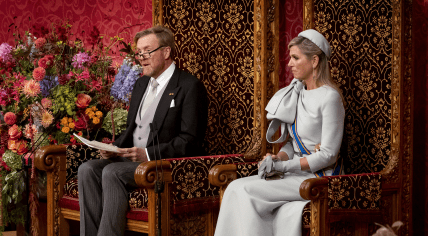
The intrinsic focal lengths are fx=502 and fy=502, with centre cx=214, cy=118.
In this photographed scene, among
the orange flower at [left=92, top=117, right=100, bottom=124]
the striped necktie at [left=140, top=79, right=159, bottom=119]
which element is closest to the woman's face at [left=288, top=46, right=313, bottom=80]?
the striped necktie at [left=140, top=79, right=159, bottom=119]

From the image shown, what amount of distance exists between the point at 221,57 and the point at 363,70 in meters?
1.00

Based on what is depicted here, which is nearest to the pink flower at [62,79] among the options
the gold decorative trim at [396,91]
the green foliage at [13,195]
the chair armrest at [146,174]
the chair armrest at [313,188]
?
the green foliage at [13,195]

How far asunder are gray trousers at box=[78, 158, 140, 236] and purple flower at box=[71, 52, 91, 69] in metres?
0.78

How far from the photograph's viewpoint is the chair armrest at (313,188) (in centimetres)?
225

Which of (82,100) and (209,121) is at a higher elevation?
(82,100)

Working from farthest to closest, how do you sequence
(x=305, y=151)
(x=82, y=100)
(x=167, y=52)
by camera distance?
(x=82, y=100) → (x=167, y=52) → (x=305, y=151)

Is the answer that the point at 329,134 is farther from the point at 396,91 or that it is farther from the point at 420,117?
the point at 420,117

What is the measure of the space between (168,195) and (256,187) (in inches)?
21.7

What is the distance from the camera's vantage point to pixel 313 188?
2271mm

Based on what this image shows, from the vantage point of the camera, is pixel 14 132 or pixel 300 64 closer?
pixel 300 64

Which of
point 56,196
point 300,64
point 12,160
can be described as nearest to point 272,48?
point 300,64

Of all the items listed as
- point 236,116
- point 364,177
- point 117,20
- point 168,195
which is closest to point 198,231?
point 168,195

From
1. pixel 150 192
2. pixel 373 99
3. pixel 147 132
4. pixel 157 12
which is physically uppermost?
pixel 157 12

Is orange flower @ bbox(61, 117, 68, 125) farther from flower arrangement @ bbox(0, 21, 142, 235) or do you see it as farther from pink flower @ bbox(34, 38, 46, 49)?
pink flower @ bbox(34, 38, 46, 49)
